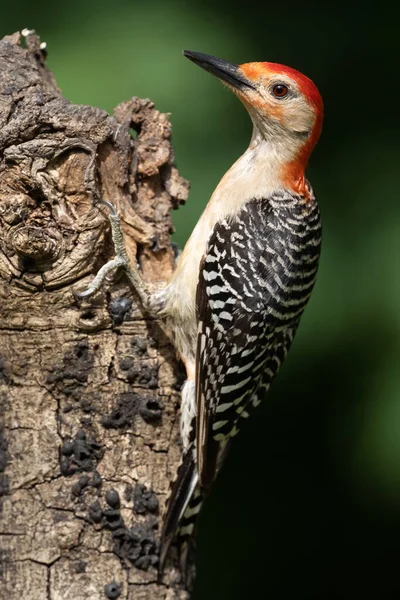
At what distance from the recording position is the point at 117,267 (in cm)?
367

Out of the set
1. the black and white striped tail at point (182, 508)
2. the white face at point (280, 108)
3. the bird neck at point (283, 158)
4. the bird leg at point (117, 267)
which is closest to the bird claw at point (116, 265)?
the bird leg at point (117, 267)

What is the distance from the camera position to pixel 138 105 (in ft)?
12.6

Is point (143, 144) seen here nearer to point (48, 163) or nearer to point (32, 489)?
point (48, 163)

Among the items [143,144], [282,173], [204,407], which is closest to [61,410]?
[204,407]

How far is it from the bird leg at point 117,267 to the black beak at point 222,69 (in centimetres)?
88

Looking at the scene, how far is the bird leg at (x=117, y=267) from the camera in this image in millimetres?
3572

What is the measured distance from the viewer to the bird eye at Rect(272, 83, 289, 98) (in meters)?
4.08

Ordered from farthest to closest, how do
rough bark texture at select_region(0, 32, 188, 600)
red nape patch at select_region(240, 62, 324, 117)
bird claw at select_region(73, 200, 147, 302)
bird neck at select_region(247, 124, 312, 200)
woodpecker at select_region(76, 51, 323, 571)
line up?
1. bird neck at select_region(247, 124, 312, 200)
2. red nape patch at select_region(240, 62, 324, 117)
3. woodpecker at select_region(76, 51, 323, 571)
4. bird claw at select_region(73, 200, 147, 302)
5. rough bark texture at select_region(0, 32, 188, 600)

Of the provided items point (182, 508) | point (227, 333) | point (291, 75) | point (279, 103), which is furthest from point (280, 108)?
point (182, 508)

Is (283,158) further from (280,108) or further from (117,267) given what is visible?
(117,267)

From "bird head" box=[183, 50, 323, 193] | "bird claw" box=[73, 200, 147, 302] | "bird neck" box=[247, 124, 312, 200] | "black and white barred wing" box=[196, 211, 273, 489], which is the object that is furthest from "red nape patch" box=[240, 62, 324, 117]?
"bird claw" box=[73, 200, 147, 302]

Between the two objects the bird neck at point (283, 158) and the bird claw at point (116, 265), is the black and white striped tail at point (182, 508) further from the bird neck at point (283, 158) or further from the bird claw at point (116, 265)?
the bird neck at point (283, 158)

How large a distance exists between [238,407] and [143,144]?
3.91ft

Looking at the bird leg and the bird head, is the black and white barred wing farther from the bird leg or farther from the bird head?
the bird head
